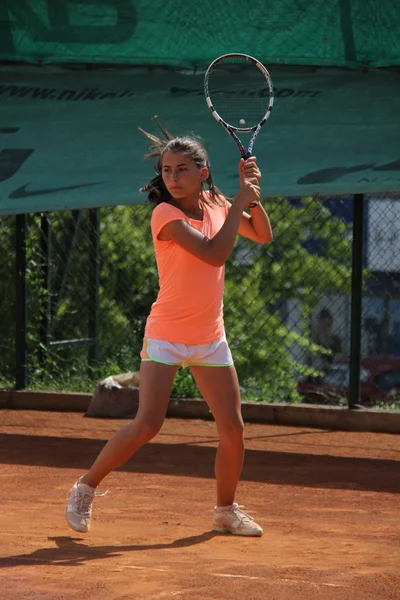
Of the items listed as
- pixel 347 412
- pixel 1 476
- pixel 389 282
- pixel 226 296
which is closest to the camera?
pixel 1 476

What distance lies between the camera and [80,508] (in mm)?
5086

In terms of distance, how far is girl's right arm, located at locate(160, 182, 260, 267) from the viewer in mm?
4789

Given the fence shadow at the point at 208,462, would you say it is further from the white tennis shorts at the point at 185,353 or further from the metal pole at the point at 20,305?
the white tennis shorts at the point at 185,353

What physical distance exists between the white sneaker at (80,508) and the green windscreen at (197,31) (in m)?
4.36

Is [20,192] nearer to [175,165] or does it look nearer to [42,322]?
[42,322]

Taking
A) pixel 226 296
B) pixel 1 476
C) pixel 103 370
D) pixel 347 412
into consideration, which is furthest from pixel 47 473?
pixel 226 296

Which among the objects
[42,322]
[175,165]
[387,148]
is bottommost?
[42,322]

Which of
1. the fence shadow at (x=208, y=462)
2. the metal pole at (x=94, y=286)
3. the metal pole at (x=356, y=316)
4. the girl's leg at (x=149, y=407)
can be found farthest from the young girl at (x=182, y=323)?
the metal pole at (x=94, y=286)

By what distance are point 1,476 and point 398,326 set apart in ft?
24.3

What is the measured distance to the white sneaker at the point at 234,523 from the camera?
204 inches

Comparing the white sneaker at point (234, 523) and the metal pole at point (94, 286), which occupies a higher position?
the metal pole at point (94, 286)

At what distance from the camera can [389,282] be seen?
510 inches

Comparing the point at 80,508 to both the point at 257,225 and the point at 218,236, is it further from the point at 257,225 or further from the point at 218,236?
the point at 257,225

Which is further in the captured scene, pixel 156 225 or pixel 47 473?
pixel 47 473
